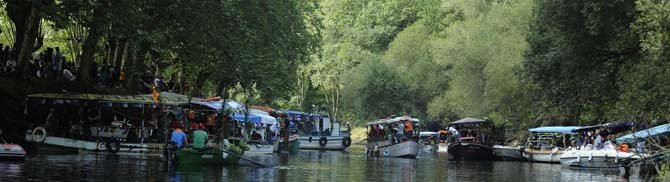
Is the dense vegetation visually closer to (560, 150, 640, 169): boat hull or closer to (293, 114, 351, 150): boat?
(560, 150, 640, 169): boat hull

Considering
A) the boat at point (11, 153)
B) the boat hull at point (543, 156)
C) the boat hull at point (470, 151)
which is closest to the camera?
the boat at point (11, 153)

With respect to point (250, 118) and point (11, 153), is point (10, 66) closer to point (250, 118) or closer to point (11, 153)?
point (11, 153)

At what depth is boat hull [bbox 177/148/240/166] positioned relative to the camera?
32.2 metres

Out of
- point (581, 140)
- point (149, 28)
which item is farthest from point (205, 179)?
point (581, 140)

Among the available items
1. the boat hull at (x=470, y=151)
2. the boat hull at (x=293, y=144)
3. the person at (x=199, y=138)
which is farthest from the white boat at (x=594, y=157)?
the person at (x=199, y=138)

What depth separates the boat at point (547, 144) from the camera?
53.3 m

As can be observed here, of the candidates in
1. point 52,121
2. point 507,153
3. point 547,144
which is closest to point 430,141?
point 507,153

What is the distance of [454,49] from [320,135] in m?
13.7

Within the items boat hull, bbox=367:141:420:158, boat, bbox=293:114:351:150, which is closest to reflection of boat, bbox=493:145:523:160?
boat hull, bbox=367:141:420:158

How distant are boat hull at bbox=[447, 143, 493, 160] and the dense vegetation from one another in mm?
3313

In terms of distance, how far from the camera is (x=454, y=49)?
7556cm

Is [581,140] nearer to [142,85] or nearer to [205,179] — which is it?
[142,85]

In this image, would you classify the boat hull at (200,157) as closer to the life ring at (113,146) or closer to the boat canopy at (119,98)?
the boat canopy at (119,98)

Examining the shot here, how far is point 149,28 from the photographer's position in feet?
127
